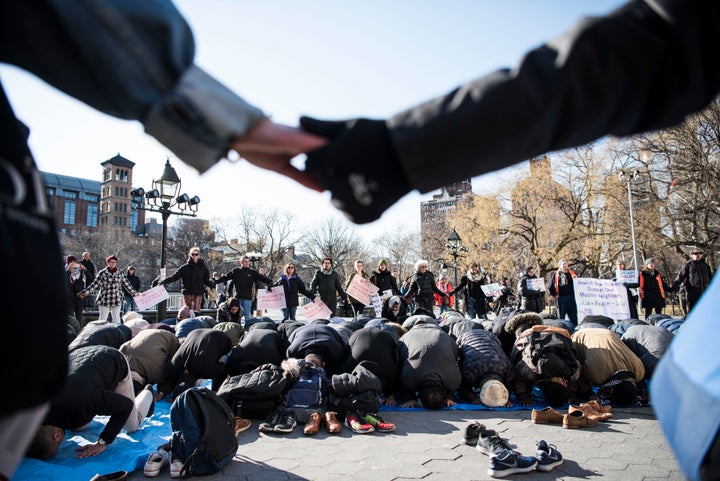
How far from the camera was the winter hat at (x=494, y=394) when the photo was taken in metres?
5.79

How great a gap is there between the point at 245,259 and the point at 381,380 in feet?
28.3

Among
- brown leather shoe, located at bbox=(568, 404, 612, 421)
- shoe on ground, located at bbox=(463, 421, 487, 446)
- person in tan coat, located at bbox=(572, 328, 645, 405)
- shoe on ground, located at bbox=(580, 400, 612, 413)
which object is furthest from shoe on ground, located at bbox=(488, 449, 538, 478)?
person in tan coat, located at bbox=(572, 328, 645, 405)

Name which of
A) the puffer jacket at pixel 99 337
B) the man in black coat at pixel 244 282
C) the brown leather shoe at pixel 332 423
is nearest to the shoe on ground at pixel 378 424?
the brown leather shoe at pixel 332 423

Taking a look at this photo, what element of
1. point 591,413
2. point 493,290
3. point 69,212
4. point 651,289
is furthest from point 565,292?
point 69,212

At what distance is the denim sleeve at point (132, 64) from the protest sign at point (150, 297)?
12201 millimetres

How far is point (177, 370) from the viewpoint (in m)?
6.25

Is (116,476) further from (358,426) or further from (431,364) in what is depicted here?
(431,364)

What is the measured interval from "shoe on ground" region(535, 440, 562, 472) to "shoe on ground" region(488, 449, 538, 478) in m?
0.05

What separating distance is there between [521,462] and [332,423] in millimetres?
1987

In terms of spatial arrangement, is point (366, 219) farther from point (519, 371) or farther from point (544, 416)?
point (519, 371)

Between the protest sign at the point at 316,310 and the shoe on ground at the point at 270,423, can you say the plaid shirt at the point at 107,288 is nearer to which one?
the protest sign at the point at 316,310

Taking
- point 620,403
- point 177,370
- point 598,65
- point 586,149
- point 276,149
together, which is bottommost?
point 620,403

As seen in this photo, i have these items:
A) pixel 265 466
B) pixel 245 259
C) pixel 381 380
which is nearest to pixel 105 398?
A: pixel 265 466

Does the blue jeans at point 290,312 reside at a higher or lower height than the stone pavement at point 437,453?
higher
